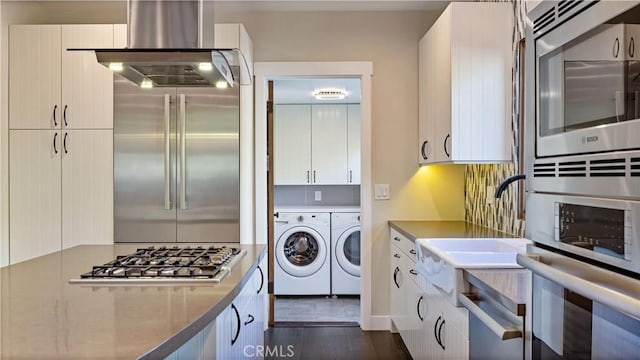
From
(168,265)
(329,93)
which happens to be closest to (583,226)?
(168,265)

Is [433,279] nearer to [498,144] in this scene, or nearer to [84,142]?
[498,144]

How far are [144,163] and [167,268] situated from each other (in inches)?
71.2

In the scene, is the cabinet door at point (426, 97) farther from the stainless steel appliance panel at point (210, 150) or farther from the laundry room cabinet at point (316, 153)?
the laundry room cabinet at point (316, 153)

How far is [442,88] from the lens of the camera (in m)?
3.03

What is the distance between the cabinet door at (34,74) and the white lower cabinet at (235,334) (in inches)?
86.8

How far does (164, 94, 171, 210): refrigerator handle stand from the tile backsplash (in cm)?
226

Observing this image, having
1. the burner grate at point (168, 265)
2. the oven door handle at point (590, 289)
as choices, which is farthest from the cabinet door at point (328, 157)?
the oven door handle at point (590, 289)

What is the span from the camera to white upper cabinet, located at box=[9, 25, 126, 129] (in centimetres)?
327

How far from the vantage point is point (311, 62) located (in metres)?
3.63

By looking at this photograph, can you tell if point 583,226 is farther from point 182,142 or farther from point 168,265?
point 182,142

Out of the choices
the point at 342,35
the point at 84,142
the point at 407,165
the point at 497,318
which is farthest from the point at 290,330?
the point at 497,318

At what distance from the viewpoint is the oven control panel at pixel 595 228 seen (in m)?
0.76

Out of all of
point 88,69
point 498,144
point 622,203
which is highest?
point 88,69

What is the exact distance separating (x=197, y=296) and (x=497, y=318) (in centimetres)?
88
